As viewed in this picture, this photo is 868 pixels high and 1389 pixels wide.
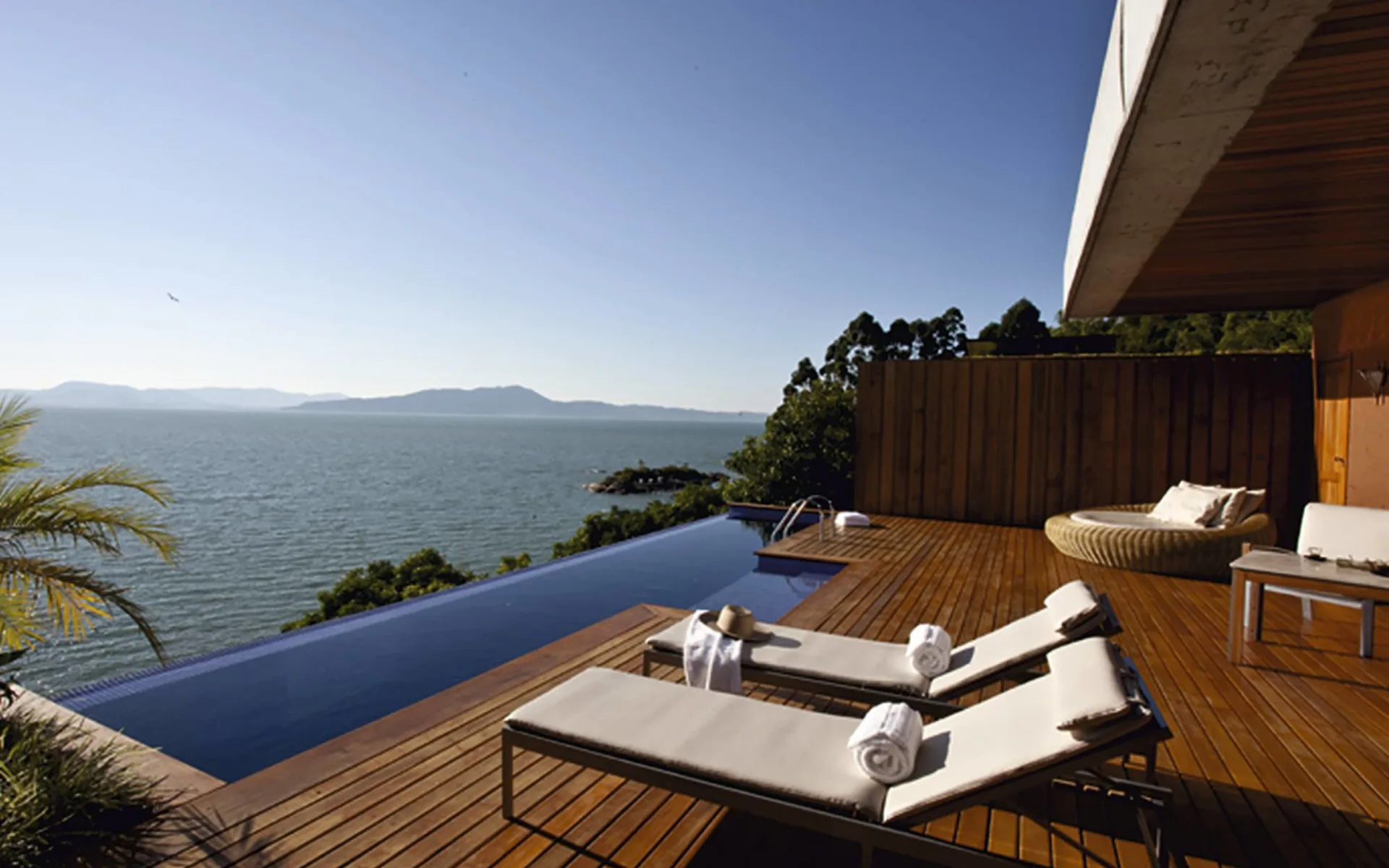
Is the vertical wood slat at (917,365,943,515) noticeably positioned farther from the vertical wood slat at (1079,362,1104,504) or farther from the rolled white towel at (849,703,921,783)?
the rolled white towel at (849,703,921,783)

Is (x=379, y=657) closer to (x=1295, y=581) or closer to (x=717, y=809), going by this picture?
(x=717, y=809)

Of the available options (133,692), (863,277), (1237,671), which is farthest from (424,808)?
(863,277)

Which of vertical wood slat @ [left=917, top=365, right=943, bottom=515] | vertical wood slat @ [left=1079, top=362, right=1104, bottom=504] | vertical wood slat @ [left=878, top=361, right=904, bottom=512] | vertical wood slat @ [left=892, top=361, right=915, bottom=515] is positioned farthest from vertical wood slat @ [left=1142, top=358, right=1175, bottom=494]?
vertical wood slat @ [left=878, top=361, right=904, bottom=512]

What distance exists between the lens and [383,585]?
8.72 m

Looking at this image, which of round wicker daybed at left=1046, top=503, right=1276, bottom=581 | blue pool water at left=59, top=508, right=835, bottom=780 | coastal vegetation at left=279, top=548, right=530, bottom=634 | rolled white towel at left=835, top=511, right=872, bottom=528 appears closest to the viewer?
blue pool water at left=59, top=508, right=835, bottom=780

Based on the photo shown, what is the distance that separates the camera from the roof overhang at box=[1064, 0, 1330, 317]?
1251 mm

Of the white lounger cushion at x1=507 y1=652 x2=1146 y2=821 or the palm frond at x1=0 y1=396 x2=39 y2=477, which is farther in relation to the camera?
the palm frond at x1=0 y1=396 x2=39 y2=477

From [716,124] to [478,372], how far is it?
39.9 meters

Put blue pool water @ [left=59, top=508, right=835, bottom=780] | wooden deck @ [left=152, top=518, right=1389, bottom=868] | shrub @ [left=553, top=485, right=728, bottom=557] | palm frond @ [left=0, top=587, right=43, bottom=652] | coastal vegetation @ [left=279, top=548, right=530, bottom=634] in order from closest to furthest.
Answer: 1. wooden deck @ [left=152, top=518, right=1389, bottom=868]
2. palm frond @ [left=0, top=587, right=43, bottom=652]
3. blue pool water @ [left=59, top=508, right=835, bottom=780]
4. coastal vegetation @ [left=279, top=548, right=530, bottom=634]
5. shrub @ [left=553, top=485, right=728, bottom=557]

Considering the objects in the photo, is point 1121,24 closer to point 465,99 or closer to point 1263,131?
point 1263,131

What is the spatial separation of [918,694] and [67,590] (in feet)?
9.66

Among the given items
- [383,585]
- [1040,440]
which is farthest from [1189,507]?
[383,585]

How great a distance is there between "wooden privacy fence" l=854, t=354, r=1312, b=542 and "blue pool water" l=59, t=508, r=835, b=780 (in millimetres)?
2787

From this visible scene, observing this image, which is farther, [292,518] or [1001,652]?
[292,518]
